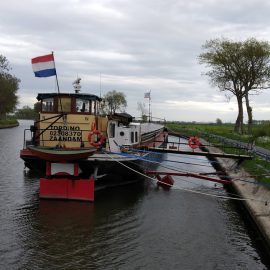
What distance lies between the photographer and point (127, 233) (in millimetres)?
14633

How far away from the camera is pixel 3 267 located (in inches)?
442

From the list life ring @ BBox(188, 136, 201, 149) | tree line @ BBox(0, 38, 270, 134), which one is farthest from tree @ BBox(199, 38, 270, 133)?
life ring @ BBox(188, 136, 201, 149)

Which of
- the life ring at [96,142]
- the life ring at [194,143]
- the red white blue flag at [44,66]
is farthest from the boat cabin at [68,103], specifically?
the life ring at [194,143]

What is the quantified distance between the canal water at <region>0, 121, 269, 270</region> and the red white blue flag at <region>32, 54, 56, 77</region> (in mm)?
5734

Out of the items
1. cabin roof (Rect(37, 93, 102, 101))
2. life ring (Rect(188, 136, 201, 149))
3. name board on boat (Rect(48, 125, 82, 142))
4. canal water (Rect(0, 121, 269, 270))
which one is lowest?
canal water (Rect(0, 121, 269, 270))

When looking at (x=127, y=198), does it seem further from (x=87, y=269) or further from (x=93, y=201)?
(x=87, y=269)

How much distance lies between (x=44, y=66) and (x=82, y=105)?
3.11 meters

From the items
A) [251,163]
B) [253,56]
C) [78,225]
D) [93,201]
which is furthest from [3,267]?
[253,56]

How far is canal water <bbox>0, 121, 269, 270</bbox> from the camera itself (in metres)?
12.1

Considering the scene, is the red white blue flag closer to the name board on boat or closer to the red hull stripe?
the red hull stripe

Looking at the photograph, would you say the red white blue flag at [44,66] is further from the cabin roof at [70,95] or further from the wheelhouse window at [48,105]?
the wheelhouse window at [48,105]

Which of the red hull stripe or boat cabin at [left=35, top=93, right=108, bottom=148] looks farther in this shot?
boat cabin at [left=35, top=93, right=108, bottom=148]

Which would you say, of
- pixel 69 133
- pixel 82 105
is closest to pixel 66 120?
pixel 69 133

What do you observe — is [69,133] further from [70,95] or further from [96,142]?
[70,95]
